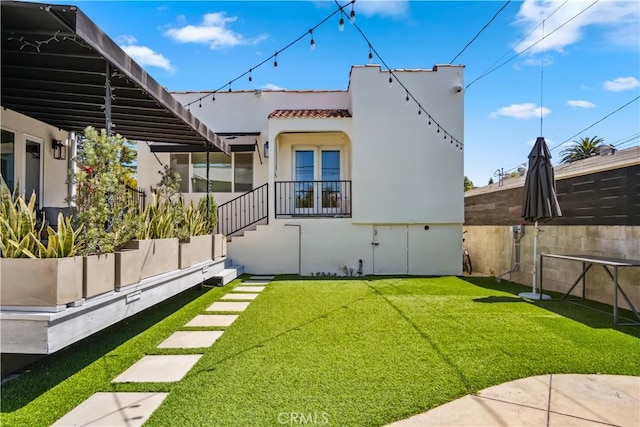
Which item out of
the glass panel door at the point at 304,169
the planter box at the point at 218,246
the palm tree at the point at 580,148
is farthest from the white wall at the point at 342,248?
the palm tree at the point at 580,148

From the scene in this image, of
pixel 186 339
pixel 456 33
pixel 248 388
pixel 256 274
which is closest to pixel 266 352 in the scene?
pixel 248 388

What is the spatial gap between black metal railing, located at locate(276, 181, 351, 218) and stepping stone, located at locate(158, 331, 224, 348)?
6.06 meters

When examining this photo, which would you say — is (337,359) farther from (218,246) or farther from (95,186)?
(218,246)

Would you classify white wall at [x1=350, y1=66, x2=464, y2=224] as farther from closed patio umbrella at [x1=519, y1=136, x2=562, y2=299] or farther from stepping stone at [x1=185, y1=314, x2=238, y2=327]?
stepping stone at [x1=185, y1=314, x2=238, y2=327]

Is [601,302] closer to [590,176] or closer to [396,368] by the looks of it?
[590,176]

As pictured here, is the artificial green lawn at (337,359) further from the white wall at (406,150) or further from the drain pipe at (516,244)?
the white wall at (406,150)

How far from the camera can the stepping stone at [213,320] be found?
4.94 m

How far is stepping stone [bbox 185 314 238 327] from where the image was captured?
494cm

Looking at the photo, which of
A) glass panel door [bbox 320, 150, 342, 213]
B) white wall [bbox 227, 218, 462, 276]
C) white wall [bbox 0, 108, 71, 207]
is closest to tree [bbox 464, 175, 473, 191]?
glass panel door [bbox 320, 150, 342, 213]

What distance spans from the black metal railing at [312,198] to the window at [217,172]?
1326mm

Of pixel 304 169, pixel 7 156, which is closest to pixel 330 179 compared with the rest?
pixel 304 169

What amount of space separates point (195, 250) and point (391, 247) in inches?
216

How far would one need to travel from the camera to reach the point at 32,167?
6633mm

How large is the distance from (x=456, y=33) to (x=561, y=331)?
7407 millimetres
